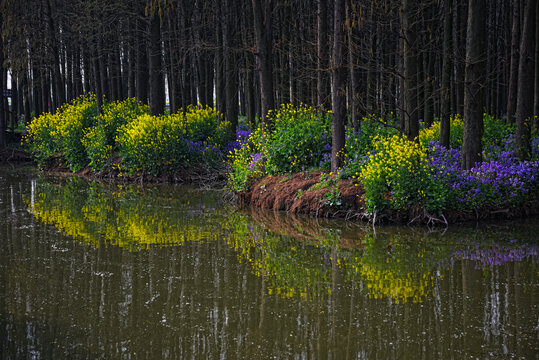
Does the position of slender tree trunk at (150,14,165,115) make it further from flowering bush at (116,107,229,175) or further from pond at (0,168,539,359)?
pond at (0,168,539,359)

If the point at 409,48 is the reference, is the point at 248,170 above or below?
below

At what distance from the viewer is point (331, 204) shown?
44.2 feet

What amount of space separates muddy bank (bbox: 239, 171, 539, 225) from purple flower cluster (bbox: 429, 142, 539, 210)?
213 millimetres

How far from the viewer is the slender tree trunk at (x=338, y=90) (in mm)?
14344

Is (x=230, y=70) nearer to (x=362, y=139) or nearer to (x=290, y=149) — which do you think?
(x=290, y=149)

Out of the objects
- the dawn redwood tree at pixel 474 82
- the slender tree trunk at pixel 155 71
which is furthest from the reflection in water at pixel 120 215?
the dawn redwood tree at pixel 474 82

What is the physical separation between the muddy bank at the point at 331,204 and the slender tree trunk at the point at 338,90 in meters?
0.63

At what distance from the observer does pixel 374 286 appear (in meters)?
7.80

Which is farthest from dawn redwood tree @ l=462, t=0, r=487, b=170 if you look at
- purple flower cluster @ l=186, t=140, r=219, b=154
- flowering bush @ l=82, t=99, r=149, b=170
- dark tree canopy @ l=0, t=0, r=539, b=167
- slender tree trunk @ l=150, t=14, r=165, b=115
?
flowering bush @ l=82, t=99, r=149, b=170

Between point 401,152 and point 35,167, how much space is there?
2206cm

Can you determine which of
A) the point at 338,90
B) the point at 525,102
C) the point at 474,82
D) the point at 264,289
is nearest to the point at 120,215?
the point at 338,90

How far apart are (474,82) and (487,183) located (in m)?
2.33

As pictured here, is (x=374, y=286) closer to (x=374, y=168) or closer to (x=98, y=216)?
(x=374, y=168)

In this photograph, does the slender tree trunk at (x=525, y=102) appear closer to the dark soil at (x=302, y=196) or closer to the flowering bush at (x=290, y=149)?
the dark soil at (x=302, y=196)
